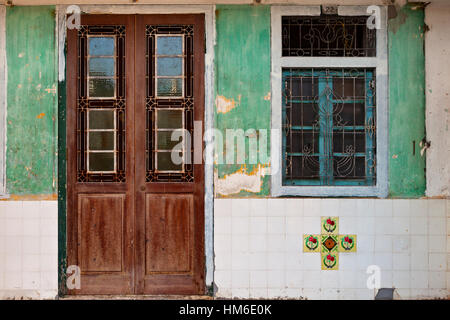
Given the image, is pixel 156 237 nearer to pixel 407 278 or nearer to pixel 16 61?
pixel 16 61

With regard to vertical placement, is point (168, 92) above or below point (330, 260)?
above

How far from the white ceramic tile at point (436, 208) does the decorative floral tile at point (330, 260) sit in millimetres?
1171

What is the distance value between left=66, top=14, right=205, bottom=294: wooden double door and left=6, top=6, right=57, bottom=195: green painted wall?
0.74 feet

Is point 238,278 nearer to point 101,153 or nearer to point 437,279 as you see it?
point 101,153

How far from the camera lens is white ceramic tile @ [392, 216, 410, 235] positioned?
469cm

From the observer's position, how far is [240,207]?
15.5 ft

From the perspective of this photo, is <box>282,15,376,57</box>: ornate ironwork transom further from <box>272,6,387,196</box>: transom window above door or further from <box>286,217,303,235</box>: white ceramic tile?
<box>286,217,303,235</box>: white ceramic tile

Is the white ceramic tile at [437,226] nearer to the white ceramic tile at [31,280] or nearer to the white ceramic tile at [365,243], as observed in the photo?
the white ceramic tile at [365,243]

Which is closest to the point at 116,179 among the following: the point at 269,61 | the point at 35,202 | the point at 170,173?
the point at 170,173

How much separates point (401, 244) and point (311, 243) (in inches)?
39.9

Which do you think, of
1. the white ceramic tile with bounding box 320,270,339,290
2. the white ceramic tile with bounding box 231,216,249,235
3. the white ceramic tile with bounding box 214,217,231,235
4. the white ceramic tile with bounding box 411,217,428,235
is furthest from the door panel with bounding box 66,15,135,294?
the white ceramic tile with bounding box 411,217,428,235

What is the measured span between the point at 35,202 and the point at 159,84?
1.95 m

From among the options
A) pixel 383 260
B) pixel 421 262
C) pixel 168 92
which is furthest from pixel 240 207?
pixel 421 262

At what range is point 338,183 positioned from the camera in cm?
481
